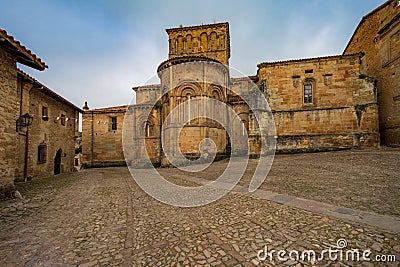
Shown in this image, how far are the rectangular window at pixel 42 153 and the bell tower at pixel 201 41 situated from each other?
18.2 meters

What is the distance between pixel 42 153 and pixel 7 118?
7421mm

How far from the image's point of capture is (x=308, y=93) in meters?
17.4

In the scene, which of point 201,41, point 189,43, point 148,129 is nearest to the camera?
point 148,129

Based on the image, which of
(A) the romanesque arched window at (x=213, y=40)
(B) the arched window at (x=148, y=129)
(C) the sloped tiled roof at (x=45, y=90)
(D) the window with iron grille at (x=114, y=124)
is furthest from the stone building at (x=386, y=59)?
(D) the window with iron grille at (x=114, y=124)

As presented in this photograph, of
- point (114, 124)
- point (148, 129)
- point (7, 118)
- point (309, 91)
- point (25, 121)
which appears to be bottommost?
point (7, 118)

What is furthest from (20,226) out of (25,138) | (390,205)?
(25,138)

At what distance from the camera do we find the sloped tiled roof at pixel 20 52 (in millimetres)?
6197

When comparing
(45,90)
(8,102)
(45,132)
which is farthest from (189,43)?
(8,102)

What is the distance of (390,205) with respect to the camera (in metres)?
4.46

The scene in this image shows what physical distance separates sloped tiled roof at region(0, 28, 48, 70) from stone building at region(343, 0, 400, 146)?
22.2 meters

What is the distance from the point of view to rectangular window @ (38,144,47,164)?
515 inches

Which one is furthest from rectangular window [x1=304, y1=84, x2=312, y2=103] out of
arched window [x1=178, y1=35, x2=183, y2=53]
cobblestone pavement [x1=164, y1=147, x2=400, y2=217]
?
arched window [x1=178, y1=35, x2=183, y2=53]

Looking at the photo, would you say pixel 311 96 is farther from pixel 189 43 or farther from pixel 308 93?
pixel 189 43

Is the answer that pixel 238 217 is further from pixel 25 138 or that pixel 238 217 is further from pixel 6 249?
pixel 25 138
